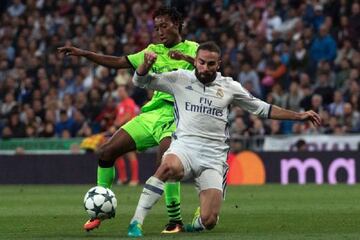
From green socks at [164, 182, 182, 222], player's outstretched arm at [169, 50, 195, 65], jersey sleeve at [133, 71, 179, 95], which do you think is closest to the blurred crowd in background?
green socks at [164, 182, 182, 222]

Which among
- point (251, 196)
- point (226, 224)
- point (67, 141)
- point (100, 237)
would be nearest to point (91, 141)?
point (67, 141)

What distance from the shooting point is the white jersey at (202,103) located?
1045 centimetres

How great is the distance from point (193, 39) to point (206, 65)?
16014 millimetres

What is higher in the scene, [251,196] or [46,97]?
[46,97]

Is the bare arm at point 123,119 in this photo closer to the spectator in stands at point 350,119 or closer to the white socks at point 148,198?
the spectator in stands at point 350,119

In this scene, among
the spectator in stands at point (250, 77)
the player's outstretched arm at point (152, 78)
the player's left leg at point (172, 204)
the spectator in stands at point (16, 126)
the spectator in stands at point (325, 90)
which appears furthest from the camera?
the spectator in stands at point (16, 126)

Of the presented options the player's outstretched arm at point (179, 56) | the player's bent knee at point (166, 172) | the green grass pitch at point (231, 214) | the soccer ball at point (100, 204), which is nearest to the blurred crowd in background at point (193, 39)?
the green grass pitch at point (231, 214)

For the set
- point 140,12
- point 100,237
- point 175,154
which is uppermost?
point 140,12

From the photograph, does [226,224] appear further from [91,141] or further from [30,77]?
[30,77]

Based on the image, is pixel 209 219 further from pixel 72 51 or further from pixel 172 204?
pixel 72 51

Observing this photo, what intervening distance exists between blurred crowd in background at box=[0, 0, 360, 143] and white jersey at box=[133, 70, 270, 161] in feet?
39.1

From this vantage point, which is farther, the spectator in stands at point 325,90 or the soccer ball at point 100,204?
the spectator in stands at point 325,90

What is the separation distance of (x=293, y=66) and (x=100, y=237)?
14.6 metres

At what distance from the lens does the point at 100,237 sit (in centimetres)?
1002
